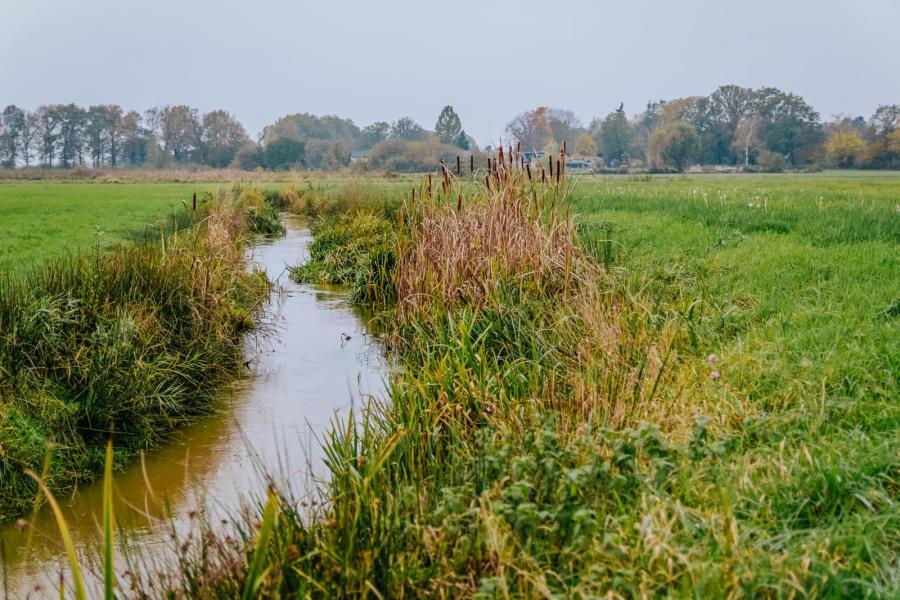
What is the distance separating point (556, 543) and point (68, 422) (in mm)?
4001

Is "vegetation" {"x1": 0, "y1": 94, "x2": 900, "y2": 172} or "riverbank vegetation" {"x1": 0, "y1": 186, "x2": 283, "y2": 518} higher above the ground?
"vegetation" {"x1": 0, "y1": 94, "x2": 900, "y2": 172}

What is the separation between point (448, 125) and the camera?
2744 inches

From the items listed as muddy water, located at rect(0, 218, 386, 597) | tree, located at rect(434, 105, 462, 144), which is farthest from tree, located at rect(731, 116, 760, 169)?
muddy water, located at rect(0, 218, 386, 597)

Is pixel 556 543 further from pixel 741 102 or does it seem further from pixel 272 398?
pixel 741 102

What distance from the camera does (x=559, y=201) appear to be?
8.31 metres

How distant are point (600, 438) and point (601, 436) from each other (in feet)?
0.30

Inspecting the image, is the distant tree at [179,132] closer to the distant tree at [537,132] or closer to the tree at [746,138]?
the tree at [746,138]

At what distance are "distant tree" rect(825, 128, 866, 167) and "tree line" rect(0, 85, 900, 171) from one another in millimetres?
86

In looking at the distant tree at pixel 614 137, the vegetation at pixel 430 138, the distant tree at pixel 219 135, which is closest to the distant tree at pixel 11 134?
the vegetation at pixel 430 138

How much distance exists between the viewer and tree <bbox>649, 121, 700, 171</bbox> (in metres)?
71.6

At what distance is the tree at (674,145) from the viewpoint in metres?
71.6

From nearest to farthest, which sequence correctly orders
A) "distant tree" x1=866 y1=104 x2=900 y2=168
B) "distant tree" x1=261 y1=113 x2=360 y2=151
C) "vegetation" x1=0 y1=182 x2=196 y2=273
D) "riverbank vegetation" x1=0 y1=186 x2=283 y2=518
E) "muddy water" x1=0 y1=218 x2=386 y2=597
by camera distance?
"muddy water" x1=0 y1=218 x2=386 y2=597
"riverbank vegetation" x1=0 y1=186 x2=283 y2=518
"vegetation" x1=0 y1=182 x2=196 y2=273
"distant tree" x1=866 y1=104 x2=900 y2=168
"distant tree" x1=261 y1=113 x2=360 y2=151

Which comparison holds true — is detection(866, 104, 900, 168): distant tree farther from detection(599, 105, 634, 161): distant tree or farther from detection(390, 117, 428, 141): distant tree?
detection(390, 117, 428, 141): distant tree

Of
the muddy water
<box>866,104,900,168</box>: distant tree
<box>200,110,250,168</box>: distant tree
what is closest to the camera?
the muddy water
